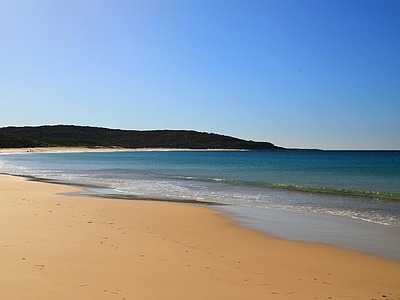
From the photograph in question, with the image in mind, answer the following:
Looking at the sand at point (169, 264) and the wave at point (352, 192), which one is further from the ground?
the wave at point (352, 192)

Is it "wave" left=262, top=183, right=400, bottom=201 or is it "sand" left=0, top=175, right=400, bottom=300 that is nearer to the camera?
"sand" left=0, top=175, right=400, bottom=300

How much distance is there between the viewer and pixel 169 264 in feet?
22.1

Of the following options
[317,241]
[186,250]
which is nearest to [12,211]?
[186,250]

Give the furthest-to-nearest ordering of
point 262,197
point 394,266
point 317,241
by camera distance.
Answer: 1. point 262,197
2. point 317,241
3. point 394,266

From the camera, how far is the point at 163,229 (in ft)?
33.8

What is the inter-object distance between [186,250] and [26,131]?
20860 centimetres

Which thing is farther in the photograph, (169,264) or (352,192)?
(352,192)

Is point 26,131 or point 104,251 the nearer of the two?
point 104,251

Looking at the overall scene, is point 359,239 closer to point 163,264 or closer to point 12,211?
point 163,264

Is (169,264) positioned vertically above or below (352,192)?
below

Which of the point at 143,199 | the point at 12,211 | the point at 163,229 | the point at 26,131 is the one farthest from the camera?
the point at 26,131

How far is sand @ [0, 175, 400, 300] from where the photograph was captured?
17.9 ft

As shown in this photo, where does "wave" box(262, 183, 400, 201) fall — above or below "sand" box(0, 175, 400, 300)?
above

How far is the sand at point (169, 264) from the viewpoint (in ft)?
17.9
